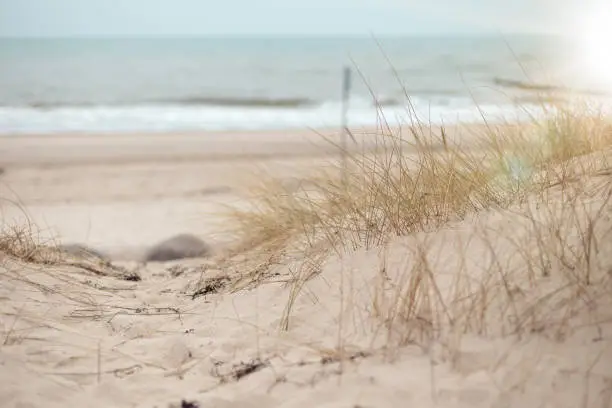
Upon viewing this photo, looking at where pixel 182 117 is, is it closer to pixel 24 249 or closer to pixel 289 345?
pixel 24 249

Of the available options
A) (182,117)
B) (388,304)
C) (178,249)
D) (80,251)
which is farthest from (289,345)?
(182,117)

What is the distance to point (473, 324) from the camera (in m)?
2.10

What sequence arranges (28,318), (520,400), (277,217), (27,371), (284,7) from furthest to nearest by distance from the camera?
(284,7)
(277,217)
(28,318)
(27,371)
(520,400)

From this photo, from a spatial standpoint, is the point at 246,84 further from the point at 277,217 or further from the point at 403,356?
the point at 403,356

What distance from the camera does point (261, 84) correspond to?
25.1 meters

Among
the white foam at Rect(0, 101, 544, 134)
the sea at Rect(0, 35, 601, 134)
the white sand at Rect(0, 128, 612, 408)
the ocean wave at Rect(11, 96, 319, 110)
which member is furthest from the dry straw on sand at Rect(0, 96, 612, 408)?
the ocean wave at Rect(11, 96, 319, 110)

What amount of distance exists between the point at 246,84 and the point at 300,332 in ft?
76.4

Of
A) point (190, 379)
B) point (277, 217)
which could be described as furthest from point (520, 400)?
point (277, 217)

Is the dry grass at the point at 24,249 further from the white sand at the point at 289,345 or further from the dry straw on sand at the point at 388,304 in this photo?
the white sand at the point at 289,345

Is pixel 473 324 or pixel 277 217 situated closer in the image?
pixel 473 324

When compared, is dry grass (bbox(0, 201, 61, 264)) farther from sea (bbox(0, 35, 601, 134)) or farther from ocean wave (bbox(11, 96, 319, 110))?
ocean wave (bbox(11, 96, 319, 110))

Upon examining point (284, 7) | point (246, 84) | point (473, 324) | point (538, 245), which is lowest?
point (473, 324)

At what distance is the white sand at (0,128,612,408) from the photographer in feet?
6.19

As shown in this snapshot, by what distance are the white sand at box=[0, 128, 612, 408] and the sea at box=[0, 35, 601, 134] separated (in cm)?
89
